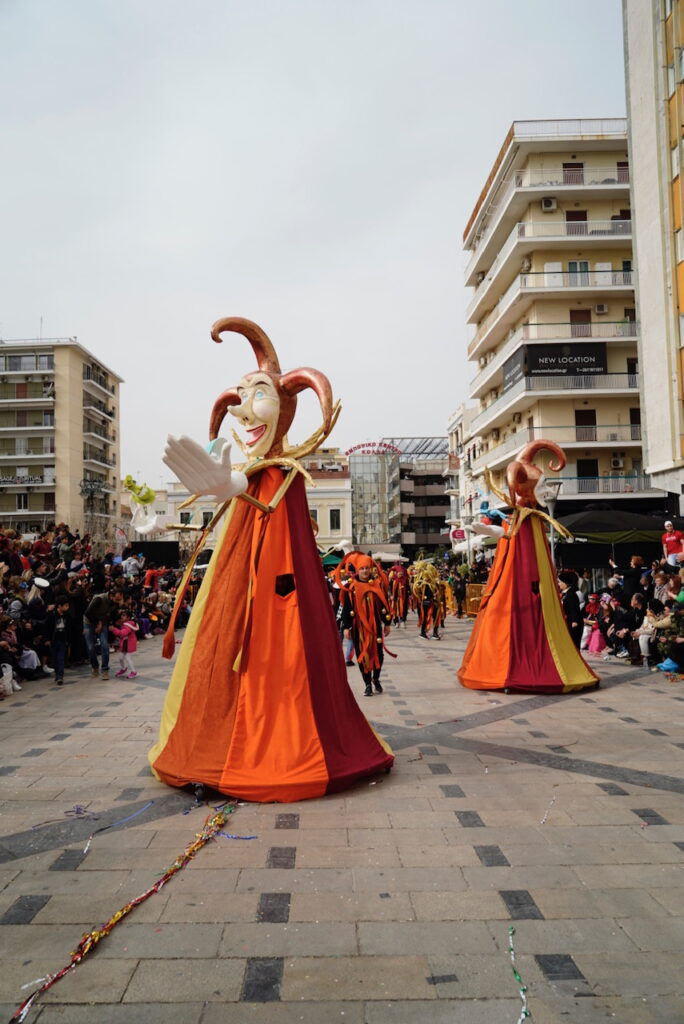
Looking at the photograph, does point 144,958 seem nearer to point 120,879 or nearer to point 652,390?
point 120,879

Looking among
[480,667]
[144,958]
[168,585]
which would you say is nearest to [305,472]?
[144,958]

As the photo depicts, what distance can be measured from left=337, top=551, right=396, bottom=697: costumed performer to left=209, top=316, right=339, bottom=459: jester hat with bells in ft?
12.9

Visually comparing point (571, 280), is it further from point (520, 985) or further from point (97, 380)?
point (97, 380)

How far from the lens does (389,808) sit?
5160 millimetres

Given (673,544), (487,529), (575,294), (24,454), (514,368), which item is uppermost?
(575,294)

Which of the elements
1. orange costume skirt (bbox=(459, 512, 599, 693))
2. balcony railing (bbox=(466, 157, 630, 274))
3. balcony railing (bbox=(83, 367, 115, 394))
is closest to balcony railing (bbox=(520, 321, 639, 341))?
balcony railing (bbox=(466, 157, 630, 274))

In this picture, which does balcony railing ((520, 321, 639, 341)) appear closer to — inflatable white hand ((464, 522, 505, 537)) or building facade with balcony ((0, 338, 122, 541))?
inflatable white hand ((464, 522, 505, 537))

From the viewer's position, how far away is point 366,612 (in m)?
9.54

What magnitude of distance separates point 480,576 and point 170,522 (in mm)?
19307

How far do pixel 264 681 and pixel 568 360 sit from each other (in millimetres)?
27838

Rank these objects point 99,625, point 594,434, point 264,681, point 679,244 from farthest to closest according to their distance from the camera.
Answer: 1. point 594,434
2. point 679,244
3. point 99,625
4. point 264,681

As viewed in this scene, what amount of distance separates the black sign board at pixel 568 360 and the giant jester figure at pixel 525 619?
21460 mm

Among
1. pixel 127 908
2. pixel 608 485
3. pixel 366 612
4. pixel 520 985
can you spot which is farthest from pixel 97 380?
pixel 520 985

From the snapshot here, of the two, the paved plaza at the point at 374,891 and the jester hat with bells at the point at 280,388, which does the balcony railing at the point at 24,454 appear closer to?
the paved plaza at the point at 374,891
